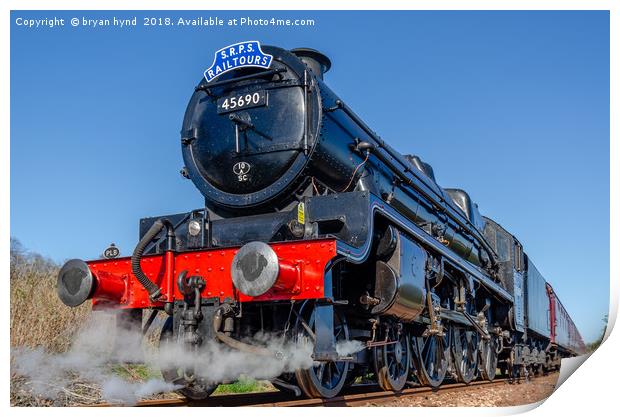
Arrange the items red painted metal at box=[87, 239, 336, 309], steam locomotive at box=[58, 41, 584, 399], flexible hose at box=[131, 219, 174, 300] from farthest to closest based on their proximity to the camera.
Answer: flexible hose at box=[131, 219, 174, 300], steam locomotive at box=[58, 41, 584, 399], red painted metal at box=[87, 239, 336, 309]

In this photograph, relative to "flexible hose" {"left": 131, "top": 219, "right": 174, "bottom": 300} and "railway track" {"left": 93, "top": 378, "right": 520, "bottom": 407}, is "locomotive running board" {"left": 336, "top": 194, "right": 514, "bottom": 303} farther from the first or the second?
"flexible hose" {"left": 131, "top": 219, "right": 174, "bottom": 300}

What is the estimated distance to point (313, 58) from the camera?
661cm

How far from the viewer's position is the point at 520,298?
12.7 metres

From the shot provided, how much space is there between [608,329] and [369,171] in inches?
106

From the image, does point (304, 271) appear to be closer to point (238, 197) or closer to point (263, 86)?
point (238, 197)

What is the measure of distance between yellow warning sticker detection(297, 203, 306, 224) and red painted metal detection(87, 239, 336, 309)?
1.39 ft

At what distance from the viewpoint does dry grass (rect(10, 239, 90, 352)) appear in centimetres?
672

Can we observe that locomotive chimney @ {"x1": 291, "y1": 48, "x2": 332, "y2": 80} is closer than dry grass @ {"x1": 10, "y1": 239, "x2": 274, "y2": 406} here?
No

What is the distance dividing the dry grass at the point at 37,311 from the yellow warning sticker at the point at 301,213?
3.05 m

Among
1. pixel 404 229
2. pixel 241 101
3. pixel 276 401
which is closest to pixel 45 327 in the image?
pixel 276 401

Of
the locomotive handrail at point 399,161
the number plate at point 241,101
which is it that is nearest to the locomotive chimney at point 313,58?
the locomotive handrail at point 399,161

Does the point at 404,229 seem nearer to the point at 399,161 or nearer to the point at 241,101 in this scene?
the point at 399,161

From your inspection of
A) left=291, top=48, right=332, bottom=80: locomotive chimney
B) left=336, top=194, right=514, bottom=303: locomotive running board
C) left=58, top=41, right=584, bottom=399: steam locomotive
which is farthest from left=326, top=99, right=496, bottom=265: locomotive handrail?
left=336, top=194, right=514, bottom=303: locomotive running board

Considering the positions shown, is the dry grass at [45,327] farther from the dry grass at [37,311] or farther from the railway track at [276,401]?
the railway track at [276,401]
